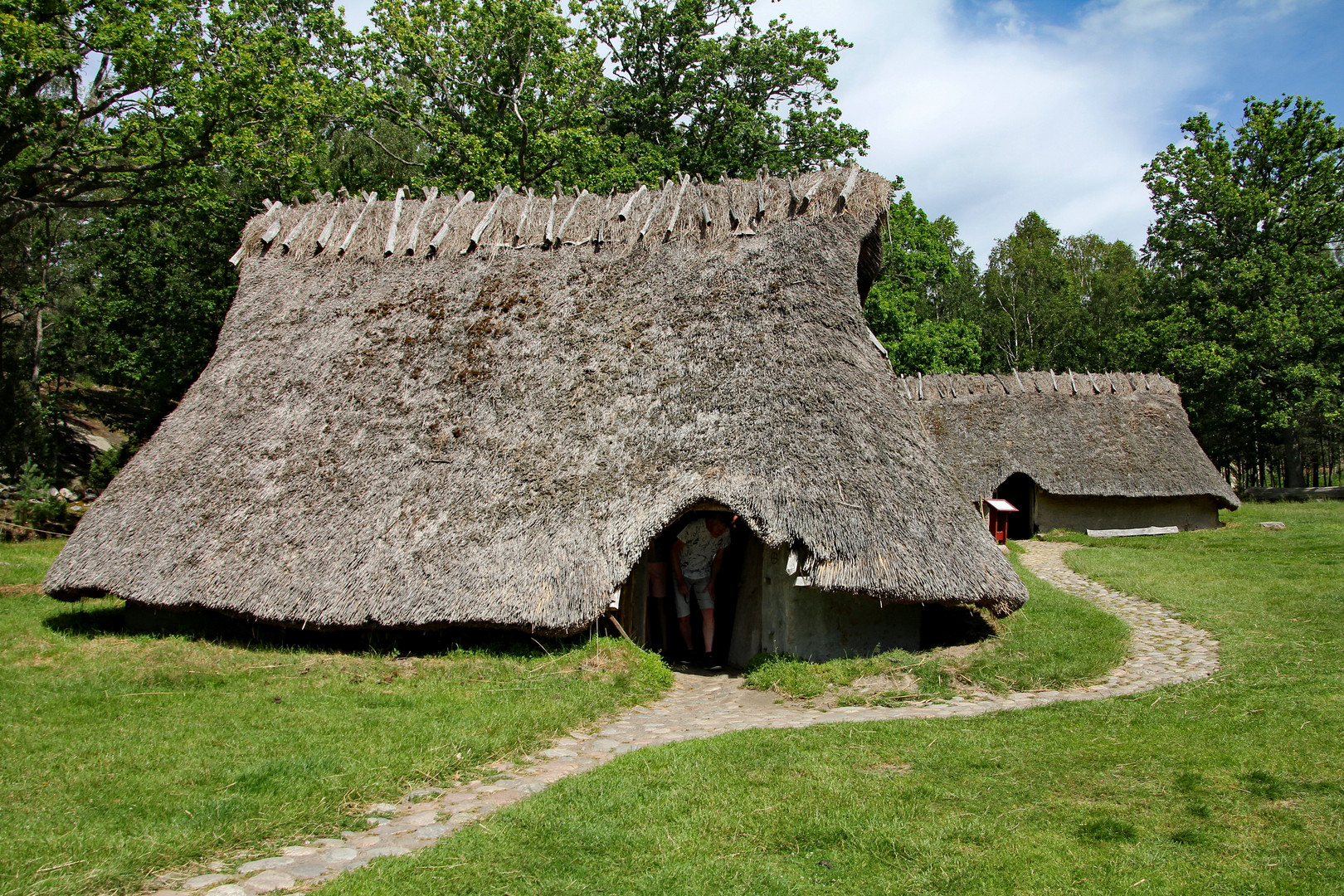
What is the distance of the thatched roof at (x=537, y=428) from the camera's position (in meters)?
8.84

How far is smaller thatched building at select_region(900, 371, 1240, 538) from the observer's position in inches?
916

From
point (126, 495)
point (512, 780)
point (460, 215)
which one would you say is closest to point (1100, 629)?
point (512, 780)

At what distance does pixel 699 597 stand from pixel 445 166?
1796 centimetres

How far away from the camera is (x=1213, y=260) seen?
1346 inches

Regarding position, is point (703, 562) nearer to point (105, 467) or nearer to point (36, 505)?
point (36, 505)

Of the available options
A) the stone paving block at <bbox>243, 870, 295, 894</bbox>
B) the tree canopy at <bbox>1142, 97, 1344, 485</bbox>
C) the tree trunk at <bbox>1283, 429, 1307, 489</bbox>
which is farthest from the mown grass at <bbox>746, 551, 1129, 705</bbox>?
the tree trunk at <bbox>1283, 429, 1307, 489</bbox>

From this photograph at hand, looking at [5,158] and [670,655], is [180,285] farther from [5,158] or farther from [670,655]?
[670,655]

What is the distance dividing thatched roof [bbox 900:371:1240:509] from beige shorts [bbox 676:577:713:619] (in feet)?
46.6

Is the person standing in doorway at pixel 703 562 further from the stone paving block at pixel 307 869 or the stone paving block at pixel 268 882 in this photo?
the stone paving block at pixel 268 882

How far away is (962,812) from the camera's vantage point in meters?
5.03

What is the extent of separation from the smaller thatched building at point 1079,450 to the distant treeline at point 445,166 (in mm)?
5011

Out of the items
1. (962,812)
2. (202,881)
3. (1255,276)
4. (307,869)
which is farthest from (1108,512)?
(202,881)

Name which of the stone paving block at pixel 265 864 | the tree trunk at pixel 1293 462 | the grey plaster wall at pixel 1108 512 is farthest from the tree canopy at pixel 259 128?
the tree trunk at pixel 1293 462

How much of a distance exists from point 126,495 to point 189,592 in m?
2.08
